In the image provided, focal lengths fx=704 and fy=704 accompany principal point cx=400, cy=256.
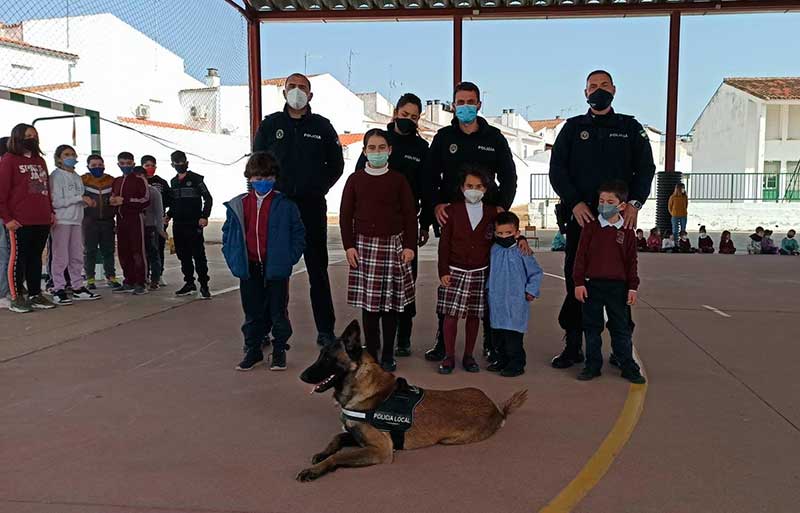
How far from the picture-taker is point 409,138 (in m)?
5.41

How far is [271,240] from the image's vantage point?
5027 mm

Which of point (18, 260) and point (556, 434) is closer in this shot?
point (556, 434)

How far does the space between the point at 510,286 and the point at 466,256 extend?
14.6 inches

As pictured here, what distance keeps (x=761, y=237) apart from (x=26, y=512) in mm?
15408

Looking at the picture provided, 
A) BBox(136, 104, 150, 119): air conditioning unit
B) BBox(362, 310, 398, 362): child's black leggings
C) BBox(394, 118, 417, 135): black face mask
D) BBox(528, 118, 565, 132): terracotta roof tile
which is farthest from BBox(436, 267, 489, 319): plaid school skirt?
BBox(528, 118, 565, 132): terracotta roof tile

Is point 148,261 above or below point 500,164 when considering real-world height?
below

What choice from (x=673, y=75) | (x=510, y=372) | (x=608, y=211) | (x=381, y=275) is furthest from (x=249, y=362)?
(x=673, y=75)

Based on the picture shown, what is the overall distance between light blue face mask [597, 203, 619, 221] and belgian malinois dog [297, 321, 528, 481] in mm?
1724

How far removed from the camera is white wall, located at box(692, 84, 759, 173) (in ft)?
112

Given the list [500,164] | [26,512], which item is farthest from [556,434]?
[26,512]

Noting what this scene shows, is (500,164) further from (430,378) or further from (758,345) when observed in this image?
(758,345)

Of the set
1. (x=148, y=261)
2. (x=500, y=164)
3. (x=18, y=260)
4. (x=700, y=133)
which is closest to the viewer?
(x=500, y=164)

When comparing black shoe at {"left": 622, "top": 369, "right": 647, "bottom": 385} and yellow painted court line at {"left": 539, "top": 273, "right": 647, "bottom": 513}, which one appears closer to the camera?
yellow painted court line at {"left": 539, "top": 273, "right": 647, "bottom": 513}

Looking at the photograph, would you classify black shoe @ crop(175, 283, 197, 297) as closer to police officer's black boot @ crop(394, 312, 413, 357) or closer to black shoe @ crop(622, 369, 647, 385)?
police officer's black boot @ crop(394, 312, 413, 357)
